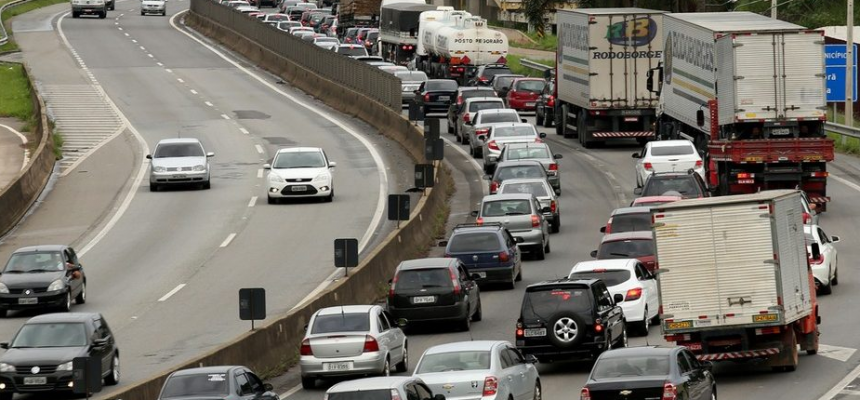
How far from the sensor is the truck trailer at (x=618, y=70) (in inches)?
2222

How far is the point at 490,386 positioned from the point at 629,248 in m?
12.1

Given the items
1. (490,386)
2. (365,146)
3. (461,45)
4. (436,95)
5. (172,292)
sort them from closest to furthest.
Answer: (490,386) → (172,292) → (365,146) → (436,95) → (461,45)

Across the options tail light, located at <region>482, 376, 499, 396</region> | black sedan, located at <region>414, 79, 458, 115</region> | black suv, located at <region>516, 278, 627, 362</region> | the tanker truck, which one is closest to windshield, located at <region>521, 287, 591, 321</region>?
black suv, located at <region>516, 278, 627, 362</region>

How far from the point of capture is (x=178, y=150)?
50719 mm

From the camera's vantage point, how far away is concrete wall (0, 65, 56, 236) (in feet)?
149

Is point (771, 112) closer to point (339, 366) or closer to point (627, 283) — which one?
point (627, 283)

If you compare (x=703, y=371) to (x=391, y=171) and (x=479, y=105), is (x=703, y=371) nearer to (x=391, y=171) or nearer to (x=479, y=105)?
(x=391, y=171)

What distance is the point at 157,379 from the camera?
24047mm

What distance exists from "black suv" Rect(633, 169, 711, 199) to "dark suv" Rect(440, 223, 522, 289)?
6.35 m

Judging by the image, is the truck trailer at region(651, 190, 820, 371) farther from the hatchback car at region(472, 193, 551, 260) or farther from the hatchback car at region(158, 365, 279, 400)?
the hatchback car at region(472, 193, 551, 260)

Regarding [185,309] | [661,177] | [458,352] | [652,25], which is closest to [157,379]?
[458,352]

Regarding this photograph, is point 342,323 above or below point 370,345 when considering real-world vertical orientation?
above

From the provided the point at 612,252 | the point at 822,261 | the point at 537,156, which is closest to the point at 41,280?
the point at 612,252

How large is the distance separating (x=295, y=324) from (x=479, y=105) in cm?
3066
